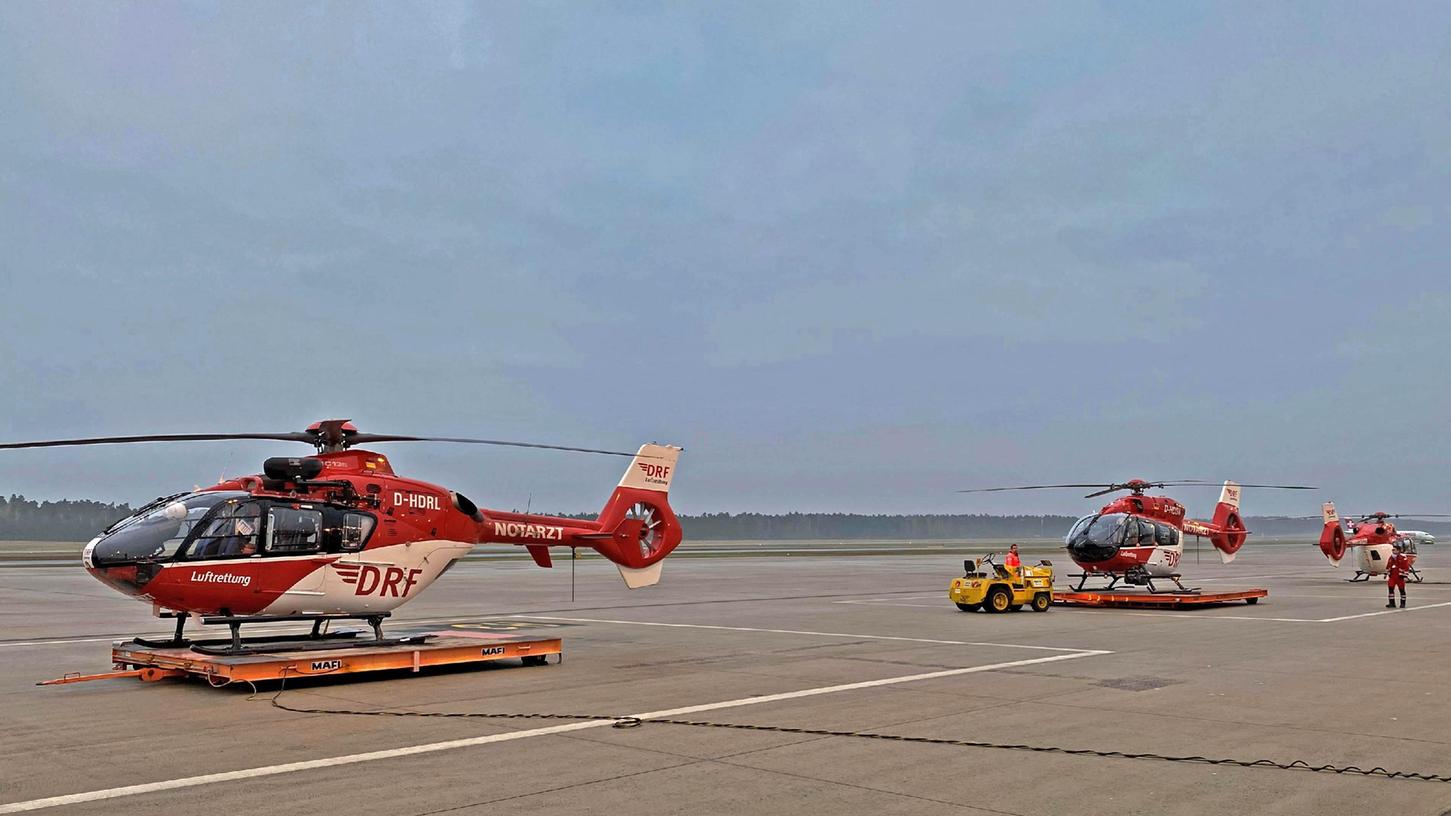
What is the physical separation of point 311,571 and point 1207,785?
1141 centimetres

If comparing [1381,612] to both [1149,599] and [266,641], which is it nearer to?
[1149,599]

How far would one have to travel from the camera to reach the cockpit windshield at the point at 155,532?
557 inches

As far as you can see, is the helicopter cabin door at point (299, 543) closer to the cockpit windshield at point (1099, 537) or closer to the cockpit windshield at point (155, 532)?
the cockpit windshield at point (155, 532)

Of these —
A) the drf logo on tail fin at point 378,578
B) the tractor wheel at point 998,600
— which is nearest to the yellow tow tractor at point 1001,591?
the tractor wheel at point 998,600

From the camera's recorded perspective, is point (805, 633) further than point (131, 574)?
Yes

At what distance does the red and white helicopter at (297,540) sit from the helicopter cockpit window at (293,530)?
0.01m

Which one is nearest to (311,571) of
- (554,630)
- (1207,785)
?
(554,630)

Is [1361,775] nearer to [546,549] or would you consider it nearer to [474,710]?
[474,710]

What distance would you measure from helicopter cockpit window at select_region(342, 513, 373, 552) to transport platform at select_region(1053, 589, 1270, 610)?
1931 centimetres

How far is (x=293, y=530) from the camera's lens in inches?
595

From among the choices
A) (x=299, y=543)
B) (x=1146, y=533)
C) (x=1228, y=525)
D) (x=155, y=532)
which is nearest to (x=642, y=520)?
(x=299, y=543)

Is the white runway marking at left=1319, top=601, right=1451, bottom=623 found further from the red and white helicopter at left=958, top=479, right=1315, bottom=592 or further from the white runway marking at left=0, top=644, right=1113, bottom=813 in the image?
the white runway marking at left=0, top=644, right=1113, bottom=813

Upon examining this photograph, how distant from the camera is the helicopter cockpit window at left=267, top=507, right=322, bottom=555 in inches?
587

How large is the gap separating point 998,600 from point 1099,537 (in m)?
4.54
